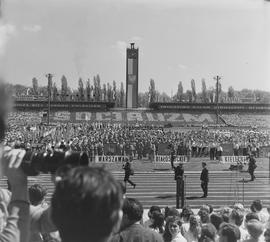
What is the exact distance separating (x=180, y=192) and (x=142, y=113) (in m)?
64.5

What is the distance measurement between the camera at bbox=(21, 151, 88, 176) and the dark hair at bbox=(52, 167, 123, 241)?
176mm

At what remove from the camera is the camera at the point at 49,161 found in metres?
2.05

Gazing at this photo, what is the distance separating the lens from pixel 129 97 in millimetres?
79875

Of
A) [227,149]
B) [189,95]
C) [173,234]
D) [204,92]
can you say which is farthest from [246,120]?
[173,234]

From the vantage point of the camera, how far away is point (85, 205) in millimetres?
1819

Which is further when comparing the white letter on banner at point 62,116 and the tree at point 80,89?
the tree at point 80,89

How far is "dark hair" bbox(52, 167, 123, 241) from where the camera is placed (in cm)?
182

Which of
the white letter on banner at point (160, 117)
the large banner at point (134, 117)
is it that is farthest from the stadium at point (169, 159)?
the white letter on banner at point (160, 117)

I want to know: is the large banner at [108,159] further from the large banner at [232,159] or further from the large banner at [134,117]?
the large banner at [134,117]

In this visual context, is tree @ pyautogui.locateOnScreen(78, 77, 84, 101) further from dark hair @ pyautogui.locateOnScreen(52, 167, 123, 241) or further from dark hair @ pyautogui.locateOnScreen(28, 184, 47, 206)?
dark hair @ pyautogui.locateOnScreen(52, 167, 123, 241)

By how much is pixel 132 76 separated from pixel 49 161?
7783 cm

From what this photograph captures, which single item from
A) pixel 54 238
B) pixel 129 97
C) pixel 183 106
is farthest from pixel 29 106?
pixel 54 238

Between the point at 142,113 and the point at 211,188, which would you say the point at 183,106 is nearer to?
the point at 142,113

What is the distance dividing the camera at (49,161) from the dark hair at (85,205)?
6.9 inches
